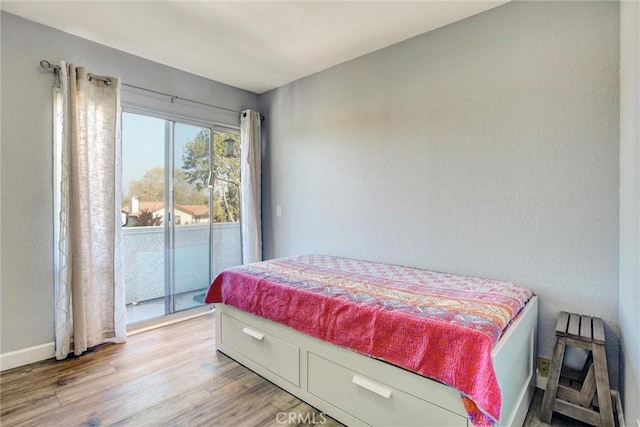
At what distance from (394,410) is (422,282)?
841 mm

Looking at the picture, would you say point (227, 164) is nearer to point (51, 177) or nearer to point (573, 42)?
point (51, 177)

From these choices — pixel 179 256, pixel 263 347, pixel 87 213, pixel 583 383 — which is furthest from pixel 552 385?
pixel 87 213

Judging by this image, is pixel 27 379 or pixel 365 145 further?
pixel 365 145

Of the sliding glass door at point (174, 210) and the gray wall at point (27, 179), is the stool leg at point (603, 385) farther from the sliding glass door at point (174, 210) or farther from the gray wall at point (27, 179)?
the gray wall at point (27, 179)

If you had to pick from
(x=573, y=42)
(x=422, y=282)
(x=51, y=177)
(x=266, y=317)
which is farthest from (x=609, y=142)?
(x=51, y=177)

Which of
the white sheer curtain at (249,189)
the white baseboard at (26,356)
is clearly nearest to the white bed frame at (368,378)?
the white sheer curtain at (249,189)

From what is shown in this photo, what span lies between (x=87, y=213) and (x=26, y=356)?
3.77 ft

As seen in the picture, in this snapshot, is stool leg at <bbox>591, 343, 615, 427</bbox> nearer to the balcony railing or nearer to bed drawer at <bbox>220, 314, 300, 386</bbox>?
bed drawer at <bbox>220, 314, 300, 386</bbox>

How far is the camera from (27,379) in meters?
2.13

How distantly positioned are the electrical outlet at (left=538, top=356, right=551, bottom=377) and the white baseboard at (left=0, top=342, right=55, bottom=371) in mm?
3605

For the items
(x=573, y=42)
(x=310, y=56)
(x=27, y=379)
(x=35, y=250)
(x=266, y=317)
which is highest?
(x=310, y=56)

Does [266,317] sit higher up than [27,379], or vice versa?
[266,317]

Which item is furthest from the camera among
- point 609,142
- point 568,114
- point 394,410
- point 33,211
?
point 33,211

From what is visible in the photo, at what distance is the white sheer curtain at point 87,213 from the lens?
240cm
